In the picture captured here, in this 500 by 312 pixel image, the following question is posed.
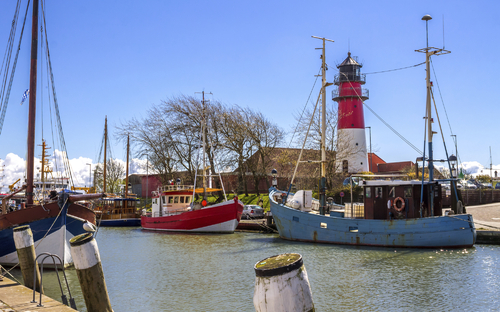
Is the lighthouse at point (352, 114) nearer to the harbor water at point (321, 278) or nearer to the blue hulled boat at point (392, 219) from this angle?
the blue hulled boat at point (392, 219)

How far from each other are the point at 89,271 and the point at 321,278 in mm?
9746

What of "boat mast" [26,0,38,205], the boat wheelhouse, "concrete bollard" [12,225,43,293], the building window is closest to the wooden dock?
"concrete bollard" [12,225,43,293]

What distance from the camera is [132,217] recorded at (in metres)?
44.9

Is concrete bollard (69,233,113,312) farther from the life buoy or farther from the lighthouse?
the lighthouse

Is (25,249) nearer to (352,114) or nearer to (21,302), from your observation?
(21,302)

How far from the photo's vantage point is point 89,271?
284 inches

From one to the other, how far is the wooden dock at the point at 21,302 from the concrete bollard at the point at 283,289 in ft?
16.7

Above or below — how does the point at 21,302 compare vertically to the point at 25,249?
below

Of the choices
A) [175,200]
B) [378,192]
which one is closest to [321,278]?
[378,192]

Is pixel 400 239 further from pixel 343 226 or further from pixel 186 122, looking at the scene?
pixel 186 122

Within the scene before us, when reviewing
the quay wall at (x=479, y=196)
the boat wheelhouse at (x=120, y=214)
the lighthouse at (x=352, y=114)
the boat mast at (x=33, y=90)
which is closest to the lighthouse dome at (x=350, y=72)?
the lighthouse at (x=352, y=114)

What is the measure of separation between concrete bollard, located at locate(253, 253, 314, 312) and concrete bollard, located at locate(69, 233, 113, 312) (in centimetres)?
452

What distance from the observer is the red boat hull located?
104 feet

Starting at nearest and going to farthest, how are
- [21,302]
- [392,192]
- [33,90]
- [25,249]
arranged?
[21,302] < [25,249] < [33,90] < [392,192]
